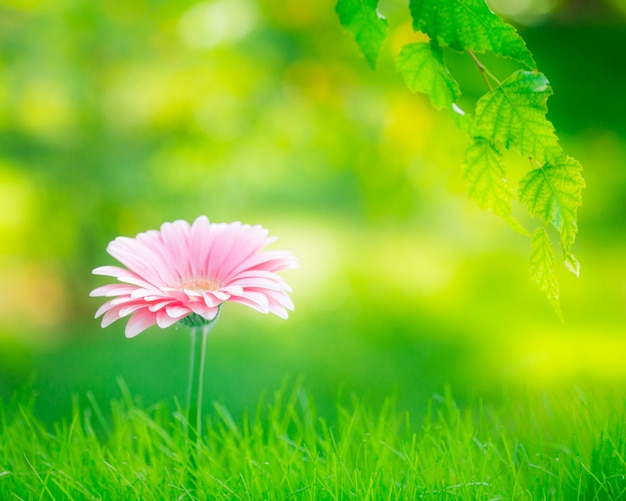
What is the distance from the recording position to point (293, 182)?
2574 mm

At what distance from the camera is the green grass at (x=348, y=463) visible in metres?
0.54

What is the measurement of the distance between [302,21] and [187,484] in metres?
1.18

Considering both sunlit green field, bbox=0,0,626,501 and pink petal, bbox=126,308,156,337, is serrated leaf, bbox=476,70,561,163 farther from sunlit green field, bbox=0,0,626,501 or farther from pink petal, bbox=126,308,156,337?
sunlit green field, bbox=0,0,626,501

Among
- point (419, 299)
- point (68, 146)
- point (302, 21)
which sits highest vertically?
point (302, 21)

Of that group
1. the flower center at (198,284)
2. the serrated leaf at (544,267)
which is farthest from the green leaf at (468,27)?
the flower center at (198,284)

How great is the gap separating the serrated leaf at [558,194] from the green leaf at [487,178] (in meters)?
0.01

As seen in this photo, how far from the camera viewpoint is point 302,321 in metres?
2.04

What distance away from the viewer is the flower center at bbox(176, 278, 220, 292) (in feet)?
1.79

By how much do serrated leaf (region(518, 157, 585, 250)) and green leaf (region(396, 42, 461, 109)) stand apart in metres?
0.07

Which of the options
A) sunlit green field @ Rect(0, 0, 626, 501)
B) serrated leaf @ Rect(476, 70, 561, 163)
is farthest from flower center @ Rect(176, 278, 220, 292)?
sunlit green field @ Rect(0, 0, 626, 501)

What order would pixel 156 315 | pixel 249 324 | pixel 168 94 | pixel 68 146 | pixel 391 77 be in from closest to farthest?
pixel 156 315 → pixel 391 77 → pixel 168 94 → pixel 68 146 → pixel 249 324

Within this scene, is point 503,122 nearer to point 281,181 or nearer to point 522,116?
point 522,116

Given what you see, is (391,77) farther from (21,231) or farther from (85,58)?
(21,231)

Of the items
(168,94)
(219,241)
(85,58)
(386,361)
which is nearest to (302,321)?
(386,361)
